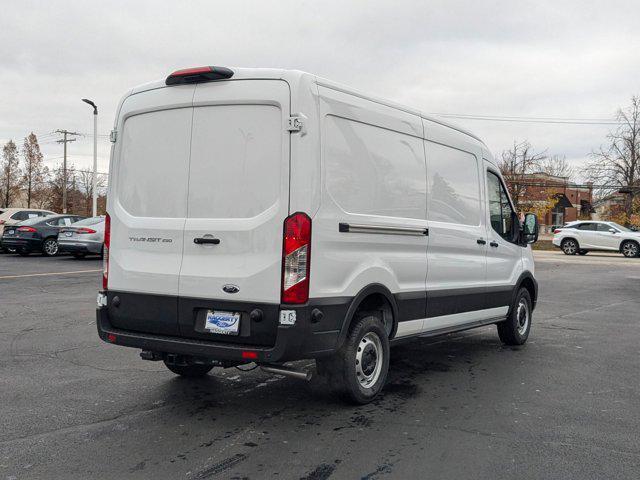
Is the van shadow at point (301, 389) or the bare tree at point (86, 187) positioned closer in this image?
the van shadow at point (301, 389)

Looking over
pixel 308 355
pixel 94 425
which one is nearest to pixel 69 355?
pixel 94 425

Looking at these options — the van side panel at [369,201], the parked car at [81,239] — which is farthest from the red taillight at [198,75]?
the parked car at [81,239]

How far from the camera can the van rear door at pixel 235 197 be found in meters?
4.36

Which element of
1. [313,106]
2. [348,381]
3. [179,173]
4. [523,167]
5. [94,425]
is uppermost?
[523,167]

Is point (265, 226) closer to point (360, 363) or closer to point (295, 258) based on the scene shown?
point (295, 258)

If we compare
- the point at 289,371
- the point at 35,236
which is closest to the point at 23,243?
the point at 35,236

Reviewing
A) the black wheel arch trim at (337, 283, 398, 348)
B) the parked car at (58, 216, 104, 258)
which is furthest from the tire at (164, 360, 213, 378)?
the parked car at (58, 216, 104, 258)

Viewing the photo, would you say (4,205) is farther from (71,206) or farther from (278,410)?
(278,410)

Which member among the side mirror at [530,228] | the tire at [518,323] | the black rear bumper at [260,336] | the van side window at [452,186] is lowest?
the tire at [518,323]

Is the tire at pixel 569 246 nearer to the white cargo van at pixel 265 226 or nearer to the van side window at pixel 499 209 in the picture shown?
the van side window at pixel 499 209

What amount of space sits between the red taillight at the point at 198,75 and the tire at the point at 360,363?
2103 mm

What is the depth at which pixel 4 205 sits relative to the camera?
219 ft

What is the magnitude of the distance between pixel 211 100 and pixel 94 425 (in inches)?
96.7

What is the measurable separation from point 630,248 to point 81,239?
23.2m
